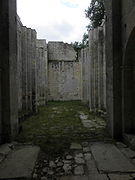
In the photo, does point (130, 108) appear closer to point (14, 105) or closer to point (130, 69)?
point (130, 69)

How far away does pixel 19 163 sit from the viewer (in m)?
4.04

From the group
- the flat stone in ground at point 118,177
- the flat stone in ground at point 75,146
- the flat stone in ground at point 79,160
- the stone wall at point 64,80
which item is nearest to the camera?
the flat stone in ground at point 118,177

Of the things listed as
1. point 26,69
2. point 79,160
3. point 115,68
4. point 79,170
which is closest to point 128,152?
point 79,160

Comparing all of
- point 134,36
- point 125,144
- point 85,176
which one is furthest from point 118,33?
point 85,176

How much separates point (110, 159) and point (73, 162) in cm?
74

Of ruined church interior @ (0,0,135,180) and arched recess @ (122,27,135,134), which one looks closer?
ruined church interior @ (0,0,135,180)

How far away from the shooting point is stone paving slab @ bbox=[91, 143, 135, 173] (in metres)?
3.71

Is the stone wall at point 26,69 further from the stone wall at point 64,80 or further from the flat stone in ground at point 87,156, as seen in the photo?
the stone wall at point 64,80

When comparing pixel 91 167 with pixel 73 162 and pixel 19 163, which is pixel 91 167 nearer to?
pixel 73 162

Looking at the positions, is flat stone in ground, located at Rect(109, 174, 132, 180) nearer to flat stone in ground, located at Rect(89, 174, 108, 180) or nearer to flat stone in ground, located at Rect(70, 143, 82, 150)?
flat stone in ground, located at Rect(89, 174, 108, 180)

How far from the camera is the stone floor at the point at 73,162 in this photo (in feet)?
11.6

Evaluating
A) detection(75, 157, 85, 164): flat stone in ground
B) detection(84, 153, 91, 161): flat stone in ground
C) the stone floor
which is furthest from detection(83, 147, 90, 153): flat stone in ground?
detection(75, 157, 85, 164): flat stone in ground

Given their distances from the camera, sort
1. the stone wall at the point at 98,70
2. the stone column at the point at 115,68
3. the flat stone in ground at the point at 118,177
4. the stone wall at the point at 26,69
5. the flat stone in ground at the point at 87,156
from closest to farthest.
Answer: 1. the flat stone in ground at the point at 118,177
2. the flat stone in ground at the point at 87,156
3. the stone column at the point at 115,68
4. the stone wall at the point at 26,69
5. the stone wall at the point at 98,70

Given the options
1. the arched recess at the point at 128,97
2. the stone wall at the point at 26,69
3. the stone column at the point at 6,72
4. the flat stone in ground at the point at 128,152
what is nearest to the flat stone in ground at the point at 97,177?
the flat stone in ground at the point at 128,152
